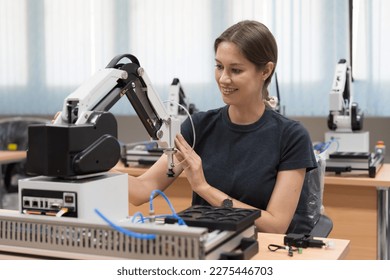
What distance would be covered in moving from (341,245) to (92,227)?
635 mm

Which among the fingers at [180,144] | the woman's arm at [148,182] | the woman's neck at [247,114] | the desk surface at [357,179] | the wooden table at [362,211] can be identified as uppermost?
the woman's neck at [247,114]

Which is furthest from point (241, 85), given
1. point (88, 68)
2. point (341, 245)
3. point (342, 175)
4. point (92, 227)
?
point (88, 68)

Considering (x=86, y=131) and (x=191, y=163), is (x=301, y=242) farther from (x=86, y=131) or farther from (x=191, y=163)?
(x=86, y=131)

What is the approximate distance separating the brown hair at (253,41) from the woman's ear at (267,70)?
15mm

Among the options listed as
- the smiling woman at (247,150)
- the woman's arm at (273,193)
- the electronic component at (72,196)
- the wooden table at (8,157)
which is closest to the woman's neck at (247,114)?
the smiling woman at (247,150)

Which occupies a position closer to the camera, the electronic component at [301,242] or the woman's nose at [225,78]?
the electronic component at [301,242]

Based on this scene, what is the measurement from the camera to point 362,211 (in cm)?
273

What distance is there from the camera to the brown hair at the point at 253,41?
1808 mm

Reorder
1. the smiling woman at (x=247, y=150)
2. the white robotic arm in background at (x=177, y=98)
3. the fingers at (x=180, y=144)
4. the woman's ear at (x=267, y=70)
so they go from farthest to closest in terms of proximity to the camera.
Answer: the white robotic arm in background at (x=177, y=98), the woman's ear at (x=267, y=70), the smiling woman at (x=247, y=150), the fingers at (x=180, y=144)

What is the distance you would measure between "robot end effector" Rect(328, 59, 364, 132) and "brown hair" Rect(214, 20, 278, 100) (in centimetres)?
Result: 112

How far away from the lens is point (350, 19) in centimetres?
353

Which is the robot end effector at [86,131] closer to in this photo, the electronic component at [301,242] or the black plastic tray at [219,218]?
the black plastic tray at [219,218]

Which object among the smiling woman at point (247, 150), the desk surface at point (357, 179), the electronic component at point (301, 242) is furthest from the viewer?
the desk surface at point (357, 179)

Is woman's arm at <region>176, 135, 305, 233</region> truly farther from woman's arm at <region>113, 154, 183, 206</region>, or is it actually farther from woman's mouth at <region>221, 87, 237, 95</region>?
woman's mouth at <region>221, 87, 237, 95</region>
